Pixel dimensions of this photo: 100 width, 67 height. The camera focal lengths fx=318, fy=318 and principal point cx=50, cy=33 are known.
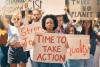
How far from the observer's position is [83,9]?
5.35ft

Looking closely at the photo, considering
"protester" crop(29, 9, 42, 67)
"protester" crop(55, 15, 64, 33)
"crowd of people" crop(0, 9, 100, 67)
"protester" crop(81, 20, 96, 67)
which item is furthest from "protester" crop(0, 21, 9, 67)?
"protester" crop(81, 20, 96, 67)

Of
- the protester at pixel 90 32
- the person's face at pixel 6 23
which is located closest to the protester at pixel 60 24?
the protester at pixel 90 32

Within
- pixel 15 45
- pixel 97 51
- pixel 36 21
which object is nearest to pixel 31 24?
pixel 36 21

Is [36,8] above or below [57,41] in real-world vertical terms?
above

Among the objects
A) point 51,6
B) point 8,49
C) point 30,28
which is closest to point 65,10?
point 51,6

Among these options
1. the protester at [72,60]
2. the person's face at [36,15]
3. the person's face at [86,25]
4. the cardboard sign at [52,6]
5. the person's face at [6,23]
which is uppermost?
the cardboard sign at [52,6]

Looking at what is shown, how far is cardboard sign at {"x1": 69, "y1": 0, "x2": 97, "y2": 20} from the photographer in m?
1.63

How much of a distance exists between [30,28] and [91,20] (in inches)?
12.4

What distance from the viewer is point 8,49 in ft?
5.30

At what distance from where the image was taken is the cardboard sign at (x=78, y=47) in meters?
→ 1.63

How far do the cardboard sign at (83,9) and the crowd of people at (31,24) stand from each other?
26 mm

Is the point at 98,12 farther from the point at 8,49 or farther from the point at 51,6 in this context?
the point at 8,49

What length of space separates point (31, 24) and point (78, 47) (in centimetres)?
27

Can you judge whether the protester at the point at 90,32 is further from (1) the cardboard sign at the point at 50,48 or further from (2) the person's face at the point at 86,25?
(1) the cardboard sign at the point at 50,48
